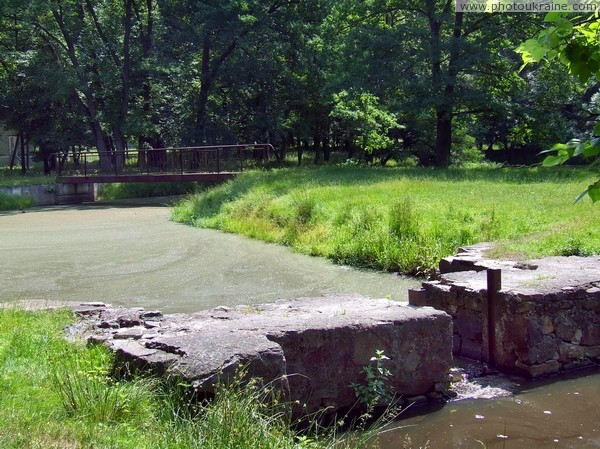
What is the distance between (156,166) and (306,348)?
2630cm

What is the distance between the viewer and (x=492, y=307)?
8.21 metres

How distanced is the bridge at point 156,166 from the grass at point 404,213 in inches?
155

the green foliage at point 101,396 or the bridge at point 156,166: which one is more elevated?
the bridge at point 156,166

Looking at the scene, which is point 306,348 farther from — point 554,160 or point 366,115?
point 366,115

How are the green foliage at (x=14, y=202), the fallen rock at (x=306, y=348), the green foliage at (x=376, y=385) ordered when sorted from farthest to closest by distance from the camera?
the green foliage at (x=14, y=202) < the green foliage at (x=376, y=385) < the fallen rock at (x=306, y=348)

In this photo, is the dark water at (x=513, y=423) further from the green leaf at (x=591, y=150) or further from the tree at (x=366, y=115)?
the tree at (x=366, y=115)

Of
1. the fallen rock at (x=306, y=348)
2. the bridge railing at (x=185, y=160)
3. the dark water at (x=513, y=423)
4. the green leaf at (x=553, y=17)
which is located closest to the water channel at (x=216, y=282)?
the dark water at (x=513, y=423)

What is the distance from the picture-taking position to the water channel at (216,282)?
6.36 m

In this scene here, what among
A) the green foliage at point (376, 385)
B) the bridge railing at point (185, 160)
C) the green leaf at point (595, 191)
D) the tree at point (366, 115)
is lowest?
the green foliage at point (376, 385)

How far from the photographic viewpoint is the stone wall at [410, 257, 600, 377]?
8031 mm

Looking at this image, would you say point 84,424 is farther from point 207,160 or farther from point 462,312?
point 207,160

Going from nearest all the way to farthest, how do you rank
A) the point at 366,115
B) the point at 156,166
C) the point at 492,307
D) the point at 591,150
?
the point at 591,150
the point at 492,307
the point at 366,115
the point at 156,166

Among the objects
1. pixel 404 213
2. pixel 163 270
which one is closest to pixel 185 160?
pixel 163 270

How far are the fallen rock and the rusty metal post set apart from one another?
1.02 meters
